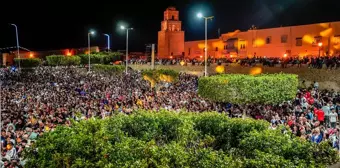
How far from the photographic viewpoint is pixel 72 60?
196ft

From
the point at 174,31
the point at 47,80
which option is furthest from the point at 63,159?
the point at 174,31

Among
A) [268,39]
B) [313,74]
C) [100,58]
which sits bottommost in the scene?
[313,74]

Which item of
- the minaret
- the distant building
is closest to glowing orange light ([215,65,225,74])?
the distant building

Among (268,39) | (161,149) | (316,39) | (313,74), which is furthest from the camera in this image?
(268,39)

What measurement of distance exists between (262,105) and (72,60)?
40.4m

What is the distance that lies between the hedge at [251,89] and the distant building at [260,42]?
2241cm

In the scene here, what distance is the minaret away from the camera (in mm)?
69750

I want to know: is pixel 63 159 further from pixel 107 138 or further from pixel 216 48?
pixel 216 48

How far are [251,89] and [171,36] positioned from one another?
47.9 meters

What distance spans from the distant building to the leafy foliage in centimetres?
3666

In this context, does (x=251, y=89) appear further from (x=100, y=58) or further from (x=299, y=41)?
(x=100, y=58)

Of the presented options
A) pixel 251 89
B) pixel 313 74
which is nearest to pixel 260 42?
pixel 313 74

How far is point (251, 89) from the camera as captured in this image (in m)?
23.1

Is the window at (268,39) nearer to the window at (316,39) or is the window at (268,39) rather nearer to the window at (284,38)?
the window at (284,38)
